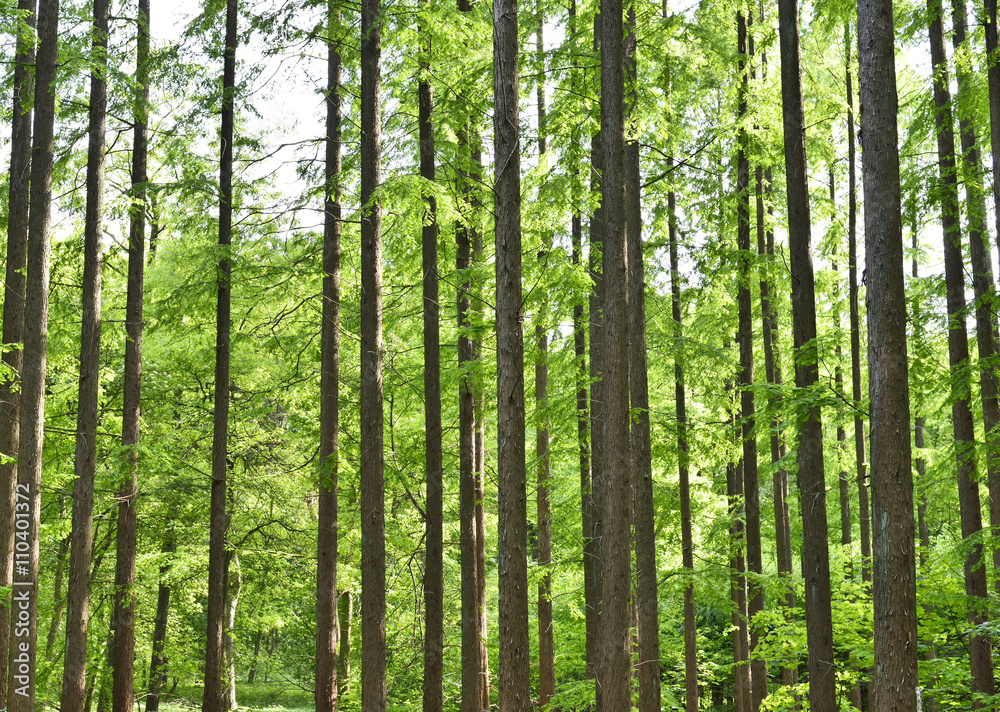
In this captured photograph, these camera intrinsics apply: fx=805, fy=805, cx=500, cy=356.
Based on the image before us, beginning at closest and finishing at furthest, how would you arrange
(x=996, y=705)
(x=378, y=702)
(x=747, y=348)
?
(x=996, y=705) < (x=378, y=702) < (x=747, y=348)

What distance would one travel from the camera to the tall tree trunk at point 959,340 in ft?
36.7

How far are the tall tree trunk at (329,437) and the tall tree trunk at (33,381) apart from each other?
3959 mm

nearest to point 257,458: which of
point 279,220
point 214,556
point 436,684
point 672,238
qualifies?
point 214,556

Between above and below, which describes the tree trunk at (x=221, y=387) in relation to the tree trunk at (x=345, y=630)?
above

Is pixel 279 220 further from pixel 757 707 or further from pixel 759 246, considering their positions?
pixel 757 707

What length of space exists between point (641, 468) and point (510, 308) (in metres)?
3.83

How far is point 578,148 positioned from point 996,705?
8892 millimetres

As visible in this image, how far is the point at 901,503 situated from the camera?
6812 mm

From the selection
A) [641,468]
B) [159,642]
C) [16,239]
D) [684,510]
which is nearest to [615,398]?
[641,468]

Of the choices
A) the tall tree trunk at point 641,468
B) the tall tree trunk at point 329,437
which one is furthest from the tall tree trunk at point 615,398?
the tall tree trunk at point 329,437

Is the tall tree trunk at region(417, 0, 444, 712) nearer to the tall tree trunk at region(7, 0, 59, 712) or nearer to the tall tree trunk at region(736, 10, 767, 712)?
the tall tree trunk at region(736, 10, 767, 712)

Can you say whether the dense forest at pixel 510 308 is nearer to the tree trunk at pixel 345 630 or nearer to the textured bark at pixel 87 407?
the textured bark at pixel 87 407

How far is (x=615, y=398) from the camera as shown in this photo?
8992mm

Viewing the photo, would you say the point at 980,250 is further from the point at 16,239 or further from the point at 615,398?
the point at 16,239
